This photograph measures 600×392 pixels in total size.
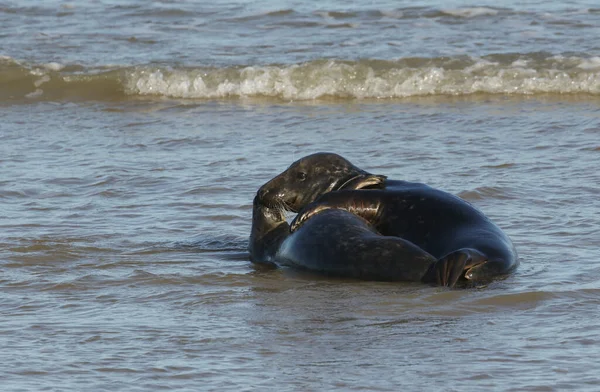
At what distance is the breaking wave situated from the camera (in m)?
12.8

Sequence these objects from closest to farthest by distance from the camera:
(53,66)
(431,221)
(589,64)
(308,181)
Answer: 1. (431,221)
2. (308,181)
3. (589,64)
4. (53,66)

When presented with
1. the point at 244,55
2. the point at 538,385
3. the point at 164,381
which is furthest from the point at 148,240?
the point at 244,55

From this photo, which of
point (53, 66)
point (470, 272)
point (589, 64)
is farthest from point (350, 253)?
point (53, 66)

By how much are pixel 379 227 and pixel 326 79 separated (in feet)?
22.4

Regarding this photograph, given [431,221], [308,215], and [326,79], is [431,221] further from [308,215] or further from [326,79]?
[326,79]

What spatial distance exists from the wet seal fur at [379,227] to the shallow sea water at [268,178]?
0.52 feet

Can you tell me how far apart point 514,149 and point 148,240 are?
3591mm

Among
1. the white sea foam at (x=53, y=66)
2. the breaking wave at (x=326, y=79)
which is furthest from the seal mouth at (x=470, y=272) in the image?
the white sea foam at (x=53, y=66)

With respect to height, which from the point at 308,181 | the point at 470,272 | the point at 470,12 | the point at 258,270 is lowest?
the point at 258,270

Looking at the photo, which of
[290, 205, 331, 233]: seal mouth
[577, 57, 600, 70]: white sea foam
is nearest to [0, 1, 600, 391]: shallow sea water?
Result: [577, 57, 600, 70]: white sea foam

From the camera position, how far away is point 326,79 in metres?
13.3

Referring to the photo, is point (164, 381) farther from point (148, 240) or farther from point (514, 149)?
point (514, 149)

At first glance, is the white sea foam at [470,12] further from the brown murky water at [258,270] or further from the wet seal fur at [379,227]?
the wet seal fur at [379,227]

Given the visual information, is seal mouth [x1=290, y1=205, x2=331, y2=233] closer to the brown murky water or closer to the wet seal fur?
the wet seal fur
